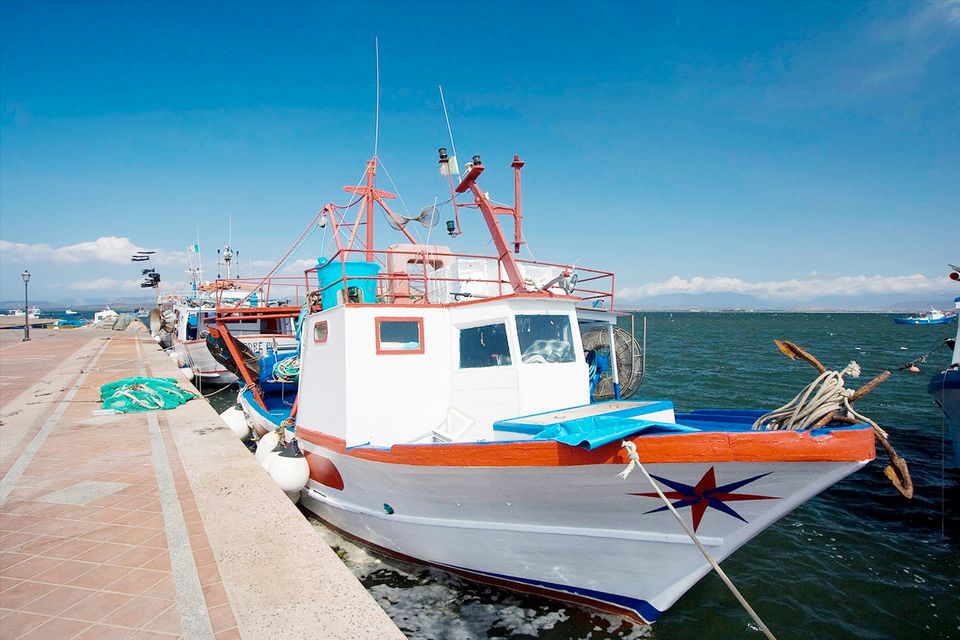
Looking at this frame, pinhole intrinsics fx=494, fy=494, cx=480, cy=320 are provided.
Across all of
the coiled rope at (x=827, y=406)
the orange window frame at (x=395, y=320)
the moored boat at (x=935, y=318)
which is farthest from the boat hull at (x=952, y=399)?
the moored boat at (x=935, y=318)

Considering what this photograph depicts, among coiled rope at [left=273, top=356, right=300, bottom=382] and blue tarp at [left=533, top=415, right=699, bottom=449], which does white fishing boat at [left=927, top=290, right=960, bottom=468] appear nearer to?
blue tarp at [left=533, top=415, right=699, bottom=449]

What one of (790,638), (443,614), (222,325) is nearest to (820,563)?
(790,638)

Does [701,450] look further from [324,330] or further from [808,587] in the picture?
[324,330]

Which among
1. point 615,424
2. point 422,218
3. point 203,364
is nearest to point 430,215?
point 422,218

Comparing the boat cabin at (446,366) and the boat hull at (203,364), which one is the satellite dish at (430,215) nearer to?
the boat cabin at (446,366)

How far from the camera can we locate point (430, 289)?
9.38 m

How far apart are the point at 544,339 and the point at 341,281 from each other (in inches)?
135

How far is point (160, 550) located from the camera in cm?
439

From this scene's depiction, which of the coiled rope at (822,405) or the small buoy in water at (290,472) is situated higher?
the coiled rope at (822,405)

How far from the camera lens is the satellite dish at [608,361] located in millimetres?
8469

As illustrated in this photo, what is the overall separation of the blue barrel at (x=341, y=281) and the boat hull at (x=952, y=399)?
41.6ft

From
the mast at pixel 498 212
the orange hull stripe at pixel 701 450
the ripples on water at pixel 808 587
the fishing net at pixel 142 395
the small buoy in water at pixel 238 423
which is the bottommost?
the ripples on water at pixel 808 587

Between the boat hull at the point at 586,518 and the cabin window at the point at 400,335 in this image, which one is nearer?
the boat hull at the point at 586,518

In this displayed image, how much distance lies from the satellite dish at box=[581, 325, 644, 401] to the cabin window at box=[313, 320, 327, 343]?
182 inches
